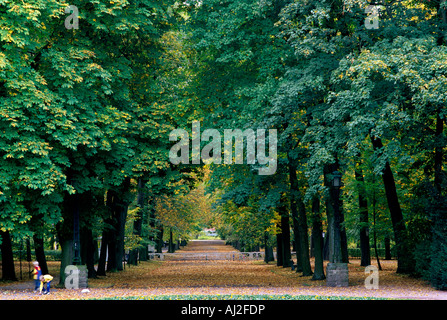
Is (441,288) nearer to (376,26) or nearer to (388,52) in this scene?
(388,52)

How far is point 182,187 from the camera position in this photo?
2266 cm

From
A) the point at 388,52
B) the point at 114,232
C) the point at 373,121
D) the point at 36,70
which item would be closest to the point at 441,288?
the point at 373,121

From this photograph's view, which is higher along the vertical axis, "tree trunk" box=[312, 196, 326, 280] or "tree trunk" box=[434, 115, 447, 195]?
"tree trunk" box=[434, 115, 447, 195]

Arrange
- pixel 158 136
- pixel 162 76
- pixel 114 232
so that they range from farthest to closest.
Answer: pixel 114 232, pixel 162 76, pixel 158 136

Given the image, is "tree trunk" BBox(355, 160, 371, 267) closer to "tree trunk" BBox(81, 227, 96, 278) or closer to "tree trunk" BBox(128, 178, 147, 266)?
"tree trunk" BBox(81, 227, 96, 278)

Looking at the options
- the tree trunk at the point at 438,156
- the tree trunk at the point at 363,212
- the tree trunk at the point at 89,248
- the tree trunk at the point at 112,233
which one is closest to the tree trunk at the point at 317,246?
the tree trunk at the point at 363,212

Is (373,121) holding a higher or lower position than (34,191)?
higher

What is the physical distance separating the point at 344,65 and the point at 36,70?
11.7 meters

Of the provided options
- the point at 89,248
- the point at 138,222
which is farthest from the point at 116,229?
the point at 138,222

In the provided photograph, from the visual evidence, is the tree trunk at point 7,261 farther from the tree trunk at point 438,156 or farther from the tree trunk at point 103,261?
the tree trunk at point 438,156

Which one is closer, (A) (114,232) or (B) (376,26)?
(B) (376,26)

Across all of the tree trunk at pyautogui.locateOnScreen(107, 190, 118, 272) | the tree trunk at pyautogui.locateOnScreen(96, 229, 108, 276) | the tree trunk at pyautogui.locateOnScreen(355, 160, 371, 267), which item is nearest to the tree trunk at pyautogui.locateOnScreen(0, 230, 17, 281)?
the tree trunk at pyautogui.locateOnScreen(96, 229, 108, 276)

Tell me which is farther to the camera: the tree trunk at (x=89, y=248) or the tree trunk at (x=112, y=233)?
the tree trunk at (x=112, y=233)

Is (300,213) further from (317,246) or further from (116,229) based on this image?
(116,229)
